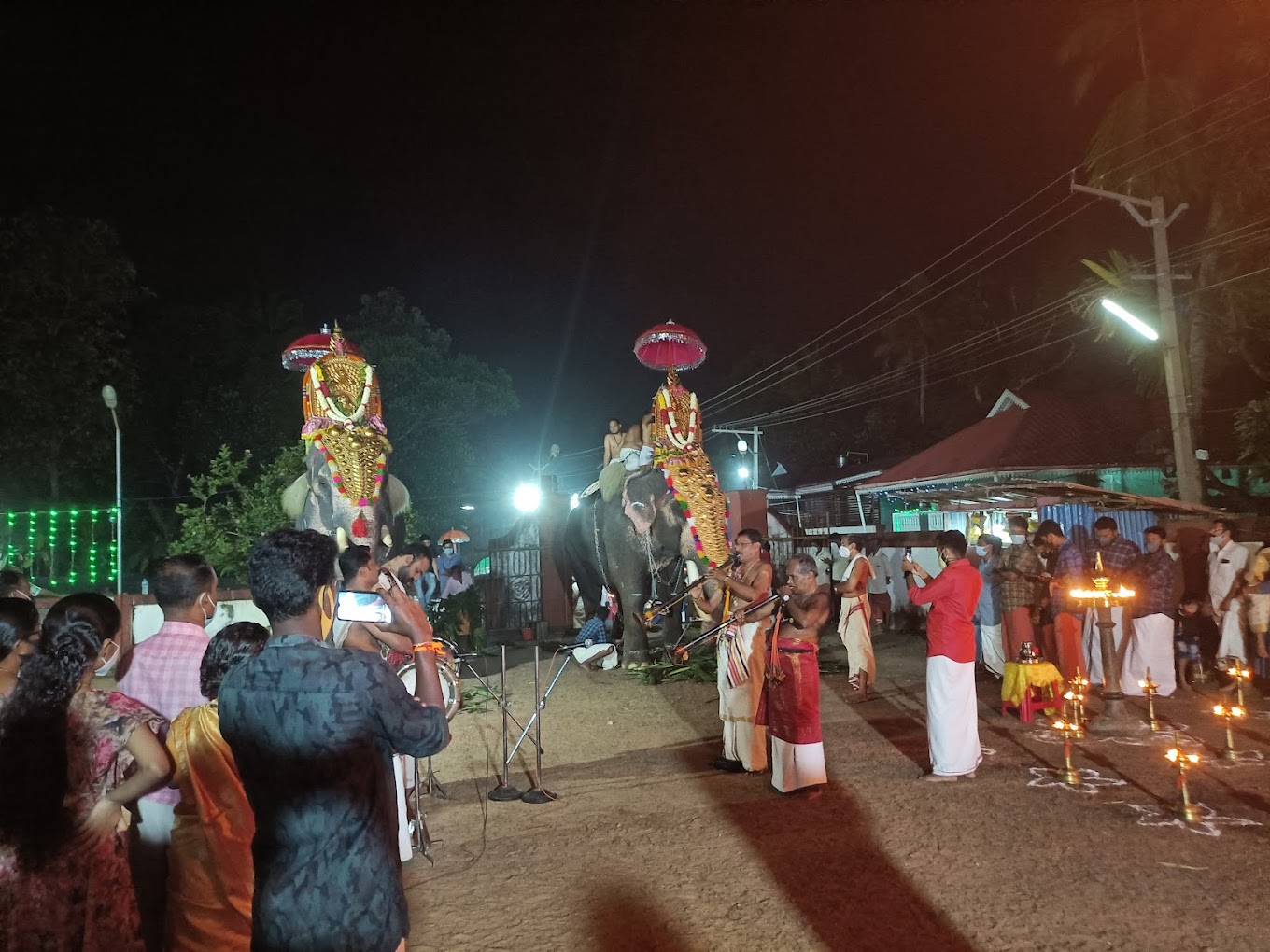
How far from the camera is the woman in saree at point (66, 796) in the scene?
2725 mm

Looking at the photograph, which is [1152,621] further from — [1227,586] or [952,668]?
[952,668]

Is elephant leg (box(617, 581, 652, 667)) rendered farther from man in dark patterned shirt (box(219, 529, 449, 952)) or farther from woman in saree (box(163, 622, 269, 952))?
man in dark patterned shirt (box(219, 529, 449, 952))

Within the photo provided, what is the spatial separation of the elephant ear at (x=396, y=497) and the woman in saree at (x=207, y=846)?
5.58 metres

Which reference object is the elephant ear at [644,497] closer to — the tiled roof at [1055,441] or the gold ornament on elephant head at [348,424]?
the gold ornament on elephant head at [348,424]

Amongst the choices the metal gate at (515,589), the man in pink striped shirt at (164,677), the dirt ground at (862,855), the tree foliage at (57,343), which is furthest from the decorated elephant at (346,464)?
the tree foliage at (57,343)

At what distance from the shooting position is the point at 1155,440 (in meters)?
20.7

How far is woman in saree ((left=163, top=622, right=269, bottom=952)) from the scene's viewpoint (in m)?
3.06

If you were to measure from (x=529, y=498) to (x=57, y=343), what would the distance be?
956 cm

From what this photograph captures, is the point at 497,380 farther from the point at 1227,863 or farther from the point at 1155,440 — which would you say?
the point at 1227,863

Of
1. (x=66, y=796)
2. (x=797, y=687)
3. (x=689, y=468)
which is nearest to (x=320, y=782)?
(x=66, y=796)

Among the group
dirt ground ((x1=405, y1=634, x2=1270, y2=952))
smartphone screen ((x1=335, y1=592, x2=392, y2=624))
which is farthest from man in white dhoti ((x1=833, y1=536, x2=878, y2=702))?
smartphone screen ((x1=335, y1=592, x2=392, y2=624))

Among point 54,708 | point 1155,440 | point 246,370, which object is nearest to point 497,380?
point 246,370

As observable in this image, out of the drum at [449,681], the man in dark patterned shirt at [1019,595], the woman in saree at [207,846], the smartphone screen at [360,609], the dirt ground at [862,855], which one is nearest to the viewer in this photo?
the woman in saree at [207,846]

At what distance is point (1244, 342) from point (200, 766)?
25285mm
